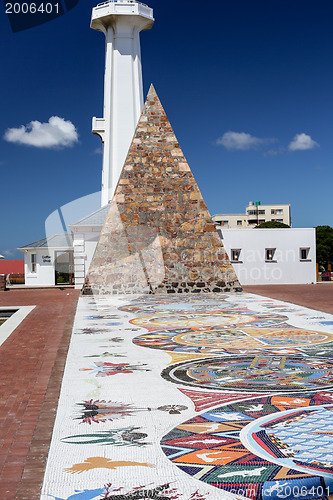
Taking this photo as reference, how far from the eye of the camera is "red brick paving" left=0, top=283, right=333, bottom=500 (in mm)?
2781

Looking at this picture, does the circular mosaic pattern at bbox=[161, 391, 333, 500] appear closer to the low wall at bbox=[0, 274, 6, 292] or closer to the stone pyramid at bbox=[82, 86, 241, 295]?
the stone pyramid at bbox=[82, 86, 241, 295]

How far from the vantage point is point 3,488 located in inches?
104

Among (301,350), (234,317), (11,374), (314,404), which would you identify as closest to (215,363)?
(301,350)

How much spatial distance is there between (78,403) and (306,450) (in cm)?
193

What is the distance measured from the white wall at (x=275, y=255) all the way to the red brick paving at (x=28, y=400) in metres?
12.9

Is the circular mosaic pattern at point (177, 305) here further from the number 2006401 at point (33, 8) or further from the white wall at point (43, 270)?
the white wall at point (43, 270)

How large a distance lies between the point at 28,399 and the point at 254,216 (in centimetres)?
7915

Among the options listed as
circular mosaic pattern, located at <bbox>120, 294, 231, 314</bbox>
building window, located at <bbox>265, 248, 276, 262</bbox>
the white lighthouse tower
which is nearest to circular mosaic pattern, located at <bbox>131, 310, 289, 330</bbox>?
circular mosaic pattern, located at <bbox>120, 294, 231, 314</bbox>

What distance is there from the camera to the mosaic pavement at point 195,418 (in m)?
2.65

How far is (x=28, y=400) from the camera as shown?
4.24m

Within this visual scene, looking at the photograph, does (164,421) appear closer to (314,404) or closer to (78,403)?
(78,403)

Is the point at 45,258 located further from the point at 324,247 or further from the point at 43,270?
the point at 324,247

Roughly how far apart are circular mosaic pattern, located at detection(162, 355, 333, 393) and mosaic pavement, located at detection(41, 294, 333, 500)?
11mm

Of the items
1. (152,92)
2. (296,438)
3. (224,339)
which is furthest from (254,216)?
(296,438)
